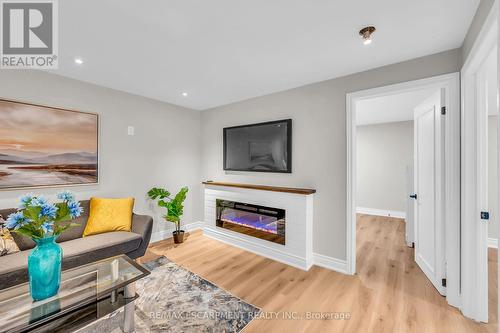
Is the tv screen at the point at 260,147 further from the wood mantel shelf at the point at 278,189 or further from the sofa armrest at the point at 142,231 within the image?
the sofa armrest at the point at 142,231

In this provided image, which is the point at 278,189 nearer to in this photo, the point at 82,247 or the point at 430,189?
the point at 430,189

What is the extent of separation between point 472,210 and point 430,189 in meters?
0.58

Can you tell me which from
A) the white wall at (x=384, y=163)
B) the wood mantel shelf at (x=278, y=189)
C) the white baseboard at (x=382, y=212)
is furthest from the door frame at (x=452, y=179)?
the white baseboard at (x=382, y=212)

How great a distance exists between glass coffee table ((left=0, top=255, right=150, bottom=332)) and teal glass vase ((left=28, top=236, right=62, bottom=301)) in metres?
0.07

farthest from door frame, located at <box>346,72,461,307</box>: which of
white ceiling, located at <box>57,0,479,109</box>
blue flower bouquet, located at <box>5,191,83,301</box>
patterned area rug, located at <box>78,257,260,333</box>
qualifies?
blue flower bouquet, located at <box>5,191,83,301</box>

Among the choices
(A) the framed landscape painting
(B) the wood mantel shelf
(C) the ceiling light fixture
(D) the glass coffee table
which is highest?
(C) the ceiling light fixture

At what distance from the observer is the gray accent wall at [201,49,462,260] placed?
2330 millimetres

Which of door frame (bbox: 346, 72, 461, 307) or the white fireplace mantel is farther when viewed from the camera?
the white fireplace mantel

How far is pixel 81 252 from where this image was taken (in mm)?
2082

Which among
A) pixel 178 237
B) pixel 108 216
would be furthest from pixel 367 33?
pixel 178 237

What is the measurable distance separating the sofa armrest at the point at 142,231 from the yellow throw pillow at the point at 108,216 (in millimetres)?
87

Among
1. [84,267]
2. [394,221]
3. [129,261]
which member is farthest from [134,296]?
[394,221]

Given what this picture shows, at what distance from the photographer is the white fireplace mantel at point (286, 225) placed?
2695mm

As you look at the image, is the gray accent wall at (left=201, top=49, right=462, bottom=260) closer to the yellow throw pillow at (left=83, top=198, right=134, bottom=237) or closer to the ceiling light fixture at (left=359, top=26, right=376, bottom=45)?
the ceiling light fixture at (left=359, top=26, right=376, bottom=45)
